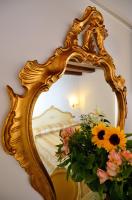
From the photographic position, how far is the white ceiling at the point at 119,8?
136cm

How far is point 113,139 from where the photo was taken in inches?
34.3

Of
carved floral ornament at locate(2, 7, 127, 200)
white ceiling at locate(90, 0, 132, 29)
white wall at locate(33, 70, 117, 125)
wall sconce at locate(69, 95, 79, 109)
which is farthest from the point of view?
white ceiling at locate(90, 0, 132, 29)

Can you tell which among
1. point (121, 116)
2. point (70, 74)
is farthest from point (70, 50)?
point (121, 116)

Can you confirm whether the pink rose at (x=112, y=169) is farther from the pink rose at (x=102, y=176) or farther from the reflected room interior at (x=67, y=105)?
the reflected room interior at (x=67, y=105)

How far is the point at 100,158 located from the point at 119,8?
916 mm

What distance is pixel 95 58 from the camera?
127cm

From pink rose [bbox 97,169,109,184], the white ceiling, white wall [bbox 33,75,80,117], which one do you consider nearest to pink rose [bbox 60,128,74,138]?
white wall [bbox 33,75,80,117]

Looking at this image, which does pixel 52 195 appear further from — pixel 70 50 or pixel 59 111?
pixel 70 50

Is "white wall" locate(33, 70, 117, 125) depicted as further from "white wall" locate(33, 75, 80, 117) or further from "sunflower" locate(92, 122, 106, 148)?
"sunflower" locate(92, 122, 106, 148)

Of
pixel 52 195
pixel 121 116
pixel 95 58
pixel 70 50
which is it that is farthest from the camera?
pixel 121 116

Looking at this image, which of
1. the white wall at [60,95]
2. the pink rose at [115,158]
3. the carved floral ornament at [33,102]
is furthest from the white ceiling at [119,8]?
the pink rose at [115,158]

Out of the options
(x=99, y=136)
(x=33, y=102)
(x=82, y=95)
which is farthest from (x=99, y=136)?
(x=82, y=95)

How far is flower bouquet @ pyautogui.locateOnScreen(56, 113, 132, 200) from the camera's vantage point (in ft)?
2.66

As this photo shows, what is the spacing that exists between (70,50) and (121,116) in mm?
Result: 600
